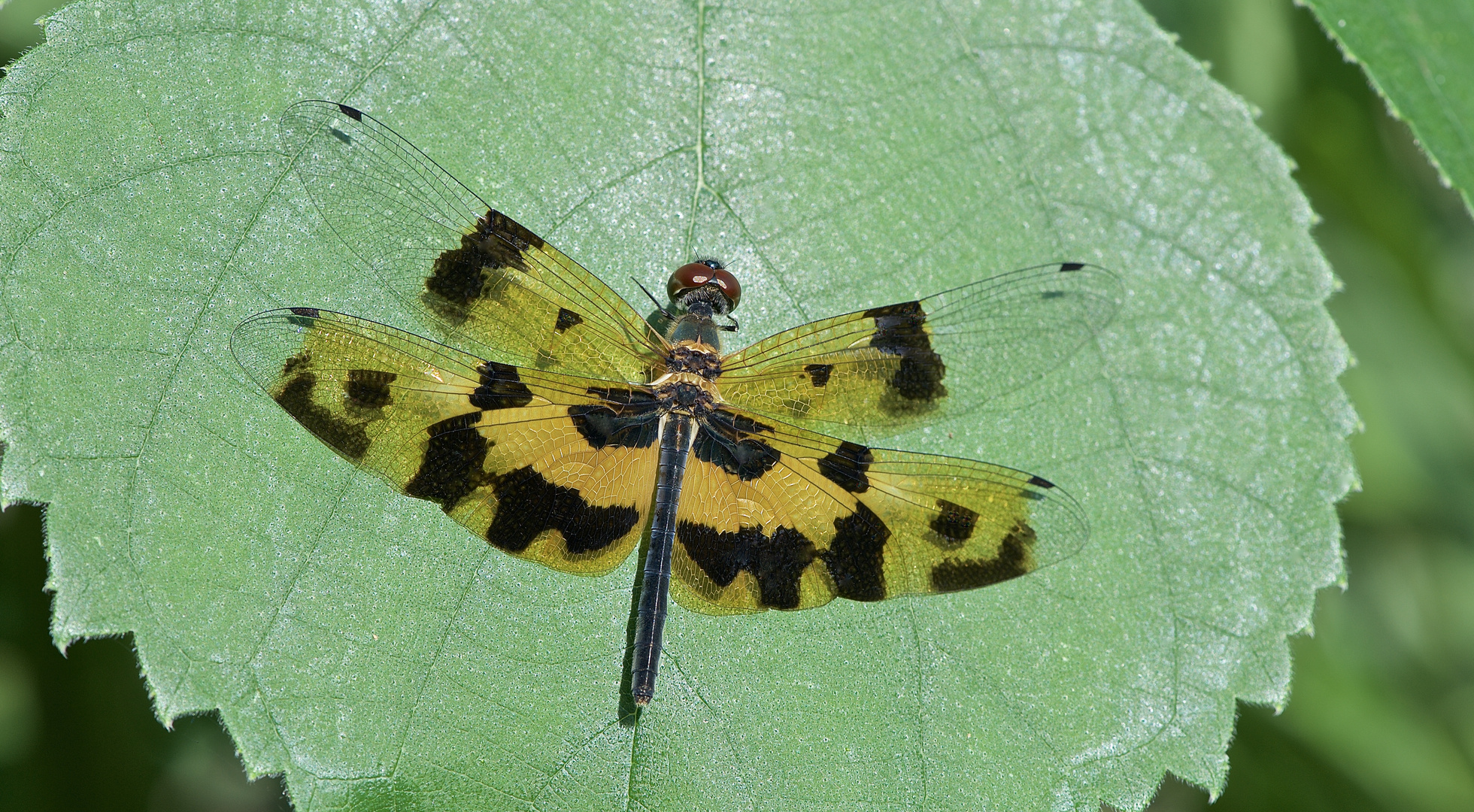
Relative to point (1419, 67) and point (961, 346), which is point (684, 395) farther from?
point (1419, 67)

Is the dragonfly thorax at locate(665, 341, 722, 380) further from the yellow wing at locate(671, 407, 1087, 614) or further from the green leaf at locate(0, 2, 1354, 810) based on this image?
the yellow wing at locate(671, 407, 1087, 614)

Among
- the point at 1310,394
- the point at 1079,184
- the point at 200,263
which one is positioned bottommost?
the point at 200,263

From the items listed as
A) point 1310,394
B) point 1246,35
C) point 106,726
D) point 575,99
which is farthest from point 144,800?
point 1246,35

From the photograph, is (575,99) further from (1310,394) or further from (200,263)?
(1310,394)

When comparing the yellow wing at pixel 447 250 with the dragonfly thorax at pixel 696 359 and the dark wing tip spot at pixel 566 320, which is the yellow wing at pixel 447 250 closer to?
the dark wing tip spot at pixel 566 320

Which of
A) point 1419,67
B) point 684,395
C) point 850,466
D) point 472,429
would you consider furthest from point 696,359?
point 1419,67

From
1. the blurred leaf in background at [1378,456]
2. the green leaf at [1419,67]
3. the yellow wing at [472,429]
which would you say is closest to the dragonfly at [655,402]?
the yellow wing at [472,429]
